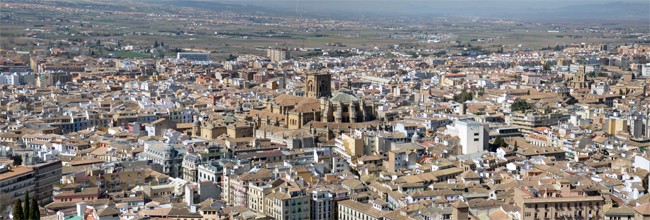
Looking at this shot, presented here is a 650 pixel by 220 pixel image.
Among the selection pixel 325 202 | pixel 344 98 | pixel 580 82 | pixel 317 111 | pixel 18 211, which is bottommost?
pixel 580 82

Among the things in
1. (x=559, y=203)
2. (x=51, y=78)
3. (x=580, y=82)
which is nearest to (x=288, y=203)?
(x=559, y=203)

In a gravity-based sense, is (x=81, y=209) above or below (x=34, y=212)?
below

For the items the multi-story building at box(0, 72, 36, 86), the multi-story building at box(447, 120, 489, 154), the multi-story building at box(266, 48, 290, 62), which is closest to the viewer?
the multi-story building at box(447, 120, 489, 154)

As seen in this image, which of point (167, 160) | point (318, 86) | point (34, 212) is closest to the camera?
point (34, 212)

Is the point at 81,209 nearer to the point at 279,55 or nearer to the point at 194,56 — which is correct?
the point at 194,56

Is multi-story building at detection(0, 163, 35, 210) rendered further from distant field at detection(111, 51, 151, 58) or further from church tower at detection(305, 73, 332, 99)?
distant field at detection(111, 51, 151, 58)

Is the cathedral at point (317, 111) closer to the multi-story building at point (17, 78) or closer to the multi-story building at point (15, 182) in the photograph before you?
the multi-story building at point (15, 182)

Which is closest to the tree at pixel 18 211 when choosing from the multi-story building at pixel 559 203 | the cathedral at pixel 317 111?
the multi-story building at pixel 559 203

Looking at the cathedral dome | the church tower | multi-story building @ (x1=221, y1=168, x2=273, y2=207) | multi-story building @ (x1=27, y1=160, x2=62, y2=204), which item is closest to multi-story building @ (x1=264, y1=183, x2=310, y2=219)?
multi-story building @ (x1=221, y1=168, x2=273, y2=207)

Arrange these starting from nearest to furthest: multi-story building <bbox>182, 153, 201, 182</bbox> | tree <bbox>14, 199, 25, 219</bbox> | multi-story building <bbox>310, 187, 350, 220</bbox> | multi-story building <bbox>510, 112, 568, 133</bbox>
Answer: tree <bbox>14, 199, 25, 219</bbox>
multi-story building <bbox>310, 187, 350, 220</bbox>
multi-story building <bbox>182, 153, 201, 182</bbox>
multi-story building <bbox>510, 112, 568, 133</bbox>

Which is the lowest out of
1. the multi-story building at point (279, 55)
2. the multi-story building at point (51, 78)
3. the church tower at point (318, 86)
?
the multi-story building at point (279, 55)
